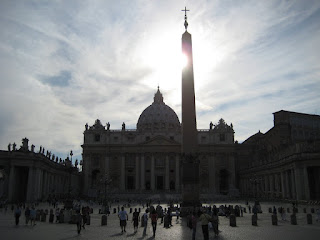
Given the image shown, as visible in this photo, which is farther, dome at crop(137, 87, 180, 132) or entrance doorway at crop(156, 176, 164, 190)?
dome at crop(137, 87, 180, 132)

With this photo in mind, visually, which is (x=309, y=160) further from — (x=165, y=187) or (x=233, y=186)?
(x=165, y=187)

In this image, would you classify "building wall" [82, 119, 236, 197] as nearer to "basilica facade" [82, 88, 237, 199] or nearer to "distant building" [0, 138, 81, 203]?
"basilica facade" [82, 88, 237, 199]

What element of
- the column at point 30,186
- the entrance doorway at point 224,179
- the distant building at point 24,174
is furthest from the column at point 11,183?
the entrance doorway at point 224,179

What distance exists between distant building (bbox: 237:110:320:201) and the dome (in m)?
22.5

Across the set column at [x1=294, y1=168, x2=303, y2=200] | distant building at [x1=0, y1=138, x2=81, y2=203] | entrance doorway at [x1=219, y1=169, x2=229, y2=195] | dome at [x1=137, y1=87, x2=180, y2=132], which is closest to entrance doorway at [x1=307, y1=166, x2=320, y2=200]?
column at [x1=294, y1=168, x2=303, y2=200]

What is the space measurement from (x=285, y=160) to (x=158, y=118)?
57019 mm

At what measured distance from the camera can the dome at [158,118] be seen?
97.3 metres

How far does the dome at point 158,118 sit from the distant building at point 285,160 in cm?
2251

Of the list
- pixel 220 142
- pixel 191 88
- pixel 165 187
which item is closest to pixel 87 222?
pixel 191 88

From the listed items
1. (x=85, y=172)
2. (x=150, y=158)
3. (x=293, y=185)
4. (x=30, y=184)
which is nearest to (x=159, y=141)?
(x=150, y=158)

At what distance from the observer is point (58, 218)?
22.4 metres

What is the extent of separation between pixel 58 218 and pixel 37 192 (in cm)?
2898

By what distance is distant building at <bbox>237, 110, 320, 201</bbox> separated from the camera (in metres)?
41.7

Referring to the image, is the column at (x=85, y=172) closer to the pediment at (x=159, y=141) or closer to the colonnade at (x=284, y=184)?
the pediment at (x=159, y=141)
